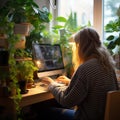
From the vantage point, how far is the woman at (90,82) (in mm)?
1589

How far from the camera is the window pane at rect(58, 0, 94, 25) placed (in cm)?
309

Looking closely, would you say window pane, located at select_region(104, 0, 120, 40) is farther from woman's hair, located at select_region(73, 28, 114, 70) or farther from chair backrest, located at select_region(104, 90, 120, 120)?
chair backrest, located at select_region(104, 90, 120, 120)

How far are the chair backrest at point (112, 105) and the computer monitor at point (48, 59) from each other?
3.13 ft

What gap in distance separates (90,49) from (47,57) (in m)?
0.81

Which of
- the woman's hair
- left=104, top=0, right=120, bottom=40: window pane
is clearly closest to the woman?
the woman's hair

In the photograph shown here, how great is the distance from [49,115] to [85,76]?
64cm

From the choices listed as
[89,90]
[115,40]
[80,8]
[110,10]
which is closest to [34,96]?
[89,90]

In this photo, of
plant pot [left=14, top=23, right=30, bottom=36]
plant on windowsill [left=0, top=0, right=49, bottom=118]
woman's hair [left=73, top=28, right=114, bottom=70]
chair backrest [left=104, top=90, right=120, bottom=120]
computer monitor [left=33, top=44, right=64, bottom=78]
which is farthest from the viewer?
computer monitor [left=33, top=44, right=64, bottom=78]

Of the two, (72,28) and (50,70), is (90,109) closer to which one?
(50,70)

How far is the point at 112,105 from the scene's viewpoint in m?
1.52

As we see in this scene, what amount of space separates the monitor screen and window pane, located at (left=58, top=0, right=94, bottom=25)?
74cm

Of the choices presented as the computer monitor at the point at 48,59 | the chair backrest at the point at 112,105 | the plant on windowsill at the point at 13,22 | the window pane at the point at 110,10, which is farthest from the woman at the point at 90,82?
the window pane at the point at 110,10

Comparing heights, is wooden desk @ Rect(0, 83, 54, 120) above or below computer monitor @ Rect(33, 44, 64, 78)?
below

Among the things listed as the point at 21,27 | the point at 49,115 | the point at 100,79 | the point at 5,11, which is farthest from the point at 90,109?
the point at 5,11
